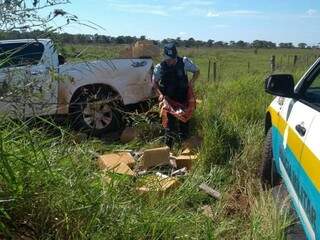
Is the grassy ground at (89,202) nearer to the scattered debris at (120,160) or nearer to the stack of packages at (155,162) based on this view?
the stack of packages at (155,162)

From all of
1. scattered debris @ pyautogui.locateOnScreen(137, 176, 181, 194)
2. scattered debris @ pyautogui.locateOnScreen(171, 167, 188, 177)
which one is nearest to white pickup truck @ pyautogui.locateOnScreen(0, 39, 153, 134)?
scattered debris @ pyautogui.locateOnScreen(137, 176, 181, 194)

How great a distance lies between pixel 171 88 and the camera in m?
8.16

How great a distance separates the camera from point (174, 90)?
8.18 meters

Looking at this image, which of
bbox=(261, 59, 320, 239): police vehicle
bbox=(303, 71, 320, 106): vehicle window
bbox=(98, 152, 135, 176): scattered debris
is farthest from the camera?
bbox=(98, 152, 135, 176): scattered debris

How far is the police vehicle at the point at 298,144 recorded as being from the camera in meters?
2.88

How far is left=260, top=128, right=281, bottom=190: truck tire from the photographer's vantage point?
5094mm

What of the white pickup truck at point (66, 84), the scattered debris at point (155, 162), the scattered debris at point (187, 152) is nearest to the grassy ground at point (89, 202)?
the white pickup truck at point (66, 84)

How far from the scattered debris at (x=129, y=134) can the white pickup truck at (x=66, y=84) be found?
1.42 feet

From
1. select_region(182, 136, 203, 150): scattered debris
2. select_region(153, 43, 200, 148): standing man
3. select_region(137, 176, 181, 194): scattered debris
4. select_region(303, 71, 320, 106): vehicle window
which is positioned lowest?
select_region(182, 136, 203, 150): scattered debris

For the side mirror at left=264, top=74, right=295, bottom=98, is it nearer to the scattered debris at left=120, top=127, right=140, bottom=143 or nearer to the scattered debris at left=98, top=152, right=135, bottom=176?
the scattered debris at left=98, top=152, right=135, bottom=176

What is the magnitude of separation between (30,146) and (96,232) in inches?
25.2

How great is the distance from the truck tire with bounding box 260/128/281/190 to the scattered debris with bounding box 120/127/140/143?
295 centimetres

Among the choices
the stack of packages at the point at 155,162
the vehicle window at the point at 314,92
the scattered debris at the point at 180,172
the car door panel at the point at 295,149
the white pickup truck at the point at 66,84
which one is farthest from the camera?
the scattered debris at the point at 180,172

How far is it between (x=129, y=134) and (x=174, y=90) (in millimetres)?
936
